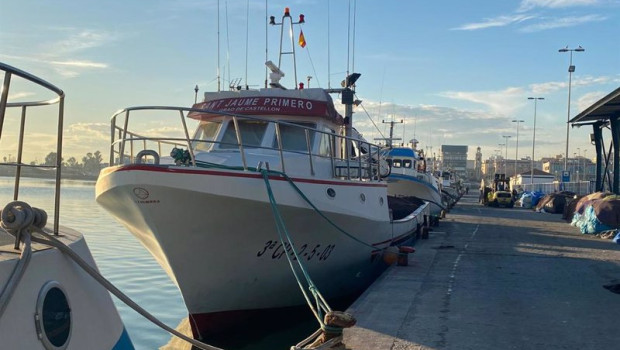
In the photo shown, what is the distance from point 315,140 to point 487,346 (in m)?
4.92

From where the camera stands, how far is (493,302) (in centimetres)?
792

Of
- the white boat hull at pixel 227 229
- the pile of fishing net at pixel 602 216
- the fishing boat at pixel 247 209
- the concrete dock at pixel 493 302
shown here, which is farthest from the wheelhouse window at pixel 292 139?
the pile of fishing net at pixel 602 216

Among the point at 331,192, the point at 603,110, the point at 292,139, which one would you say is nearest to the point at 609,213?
the point at 603,110

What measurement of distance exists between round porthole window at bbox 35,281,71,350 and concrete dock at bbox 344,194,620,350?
11.3ft

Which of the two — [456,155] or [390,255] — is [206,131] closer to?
[390,255]

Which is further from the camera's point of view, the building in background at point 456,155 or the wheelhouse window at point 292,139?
the building in background at point 456,155

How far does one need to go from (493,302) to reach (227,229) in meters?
3.80

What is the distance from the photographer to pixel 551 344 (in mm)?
5938

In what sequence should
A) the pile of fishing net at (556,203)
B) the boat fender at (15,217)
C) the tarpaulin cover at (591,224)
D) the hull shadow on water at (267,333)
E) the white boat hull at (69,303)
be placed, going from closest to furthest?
the white boat hull at (69,303), the boat fender at (15,217), the hull shadow on water at (267,333), the tarpaulin cover at (591,224), the pile of fishing net at (556,203)

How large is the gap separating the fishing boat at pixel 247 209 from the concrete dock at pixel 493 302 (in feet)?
3.48

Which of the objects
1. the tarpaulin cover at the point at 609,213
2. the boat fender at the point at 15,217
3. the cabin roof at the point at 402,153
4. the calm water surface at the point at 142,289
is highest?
the cabin roof at the point at 402,153

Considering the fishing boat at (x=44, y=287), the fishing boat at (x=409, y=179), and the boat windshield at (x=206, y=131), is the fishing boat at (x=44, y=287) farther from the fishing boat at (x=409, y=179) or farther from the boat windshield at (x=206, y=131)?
the fishing boat at (x=409, y=179)

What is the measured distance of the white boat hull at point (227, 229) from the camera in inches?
259

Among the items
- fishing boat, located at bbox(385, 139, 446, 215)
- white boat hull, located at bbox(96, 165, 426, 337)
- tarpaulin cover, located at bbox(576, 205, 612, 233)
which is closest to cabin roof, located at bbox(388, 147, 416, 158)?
fishing boat, located at bbox(385, 139, 446, 215)
